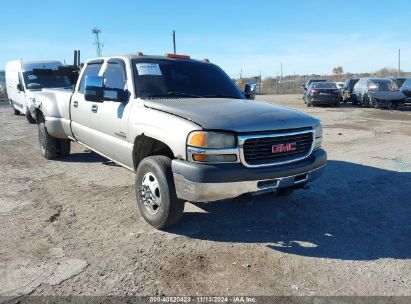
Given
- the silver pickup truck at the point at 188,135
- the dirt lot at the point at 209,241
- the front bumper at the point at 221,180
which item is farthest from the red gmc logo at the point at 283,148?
the dirt lot at the point at 209,241

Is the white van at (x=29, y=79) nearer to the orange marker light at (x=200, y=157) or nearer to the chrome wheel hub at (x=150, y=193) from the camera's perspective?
the chrome wheel hub at (x=150, y=193)

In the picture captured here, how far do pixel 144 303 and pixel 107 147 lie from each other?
2782 millimetres

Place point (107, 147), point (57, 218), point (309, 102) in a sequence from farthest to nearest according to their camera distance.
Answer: point (309, 102) → point (107, 147) → point (57, 218)

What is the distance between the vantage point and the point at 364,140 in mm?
9727

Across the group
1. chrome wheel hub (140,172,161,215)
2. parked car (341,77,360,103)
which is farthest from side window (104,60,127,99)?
parked car (341,77,360,103)

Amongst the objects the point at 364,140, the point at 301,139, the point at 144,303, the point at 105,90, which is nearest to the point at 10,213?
the point at 105,90

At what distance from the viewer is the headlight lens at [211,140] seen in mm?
3537

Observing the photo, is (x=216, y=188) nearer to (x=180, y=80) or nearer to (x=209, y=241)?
(x=209, y=241)

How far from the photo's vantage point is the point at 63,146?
7598 millimetres

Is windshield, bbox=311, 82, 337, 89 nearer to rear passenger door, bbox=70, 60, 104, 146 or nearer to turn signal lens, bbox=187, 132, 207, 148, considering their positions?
rear passenger door, bbox=70, 60, 104, 146

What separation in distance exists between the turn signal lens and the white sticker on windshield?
1.63m

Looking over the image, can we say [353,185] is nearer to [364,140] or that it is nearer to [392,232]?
[392,232]

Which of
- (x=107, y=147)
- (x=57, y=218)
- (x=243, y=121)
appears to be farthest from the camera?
(x=107, y=147)

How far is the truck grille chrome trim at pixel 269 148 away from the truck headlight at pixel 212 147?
90 millimetres
